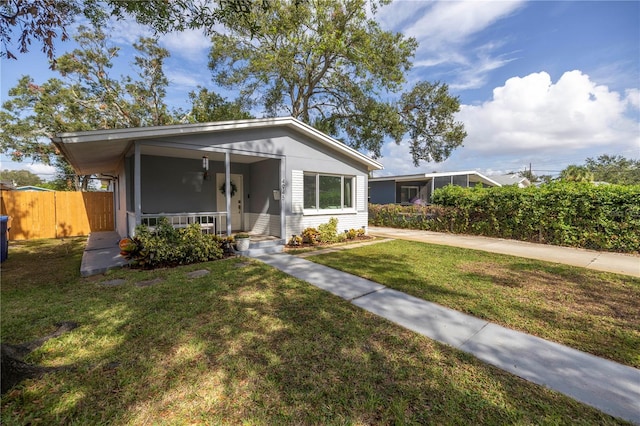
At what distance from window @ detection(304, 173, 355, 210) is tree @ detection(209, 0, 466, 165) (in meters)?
6.65

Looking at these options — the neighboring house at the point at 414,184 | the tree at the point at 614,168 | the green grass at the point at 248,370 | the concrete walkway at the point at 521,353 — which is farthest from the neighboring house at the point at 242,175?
the tree at the point at 614,168

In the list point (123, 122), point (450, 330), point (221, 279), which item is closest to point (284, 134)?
point (221, 279)

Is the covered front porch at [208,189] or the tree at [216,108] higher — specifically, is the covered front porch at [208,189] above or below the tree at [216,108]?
below

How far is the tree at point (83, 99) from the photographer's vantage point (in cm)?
1637

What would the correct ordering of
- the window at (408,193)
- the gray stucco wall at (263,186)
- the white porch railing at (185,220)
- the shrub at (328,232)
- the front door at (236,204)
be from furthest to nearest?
1. the window at (408,193)
2. the front door at (236,204)
3. the shrub at (328,232)
4. the gray stucco wall at (263,186)
5. the white porch railing at (185,220)

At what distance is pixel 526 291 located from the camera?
4754 millimetres

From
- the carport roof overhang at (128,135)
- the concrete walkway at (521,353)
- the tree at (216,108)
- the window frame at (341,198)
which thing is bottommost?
the concrete walkway at (521,353)

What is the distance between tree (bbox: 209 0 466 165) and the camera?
1397cm

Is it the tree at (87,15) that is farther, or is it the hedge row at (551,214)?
the hedge row at (551,214)

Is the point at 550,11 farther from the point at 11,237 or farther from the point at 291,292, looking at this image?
the point at 11,237

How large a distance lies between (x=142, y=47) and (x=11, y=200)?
11871 millimetres

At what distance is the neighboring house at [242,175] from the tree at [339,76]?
6410mm

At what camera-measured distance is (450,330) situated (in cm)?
334

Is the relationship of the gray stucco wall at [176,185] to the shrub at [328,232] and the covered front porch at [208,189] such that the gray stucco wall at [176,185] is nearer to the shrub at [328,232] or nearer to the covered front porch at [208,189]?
the covered front porch at [208,189]
